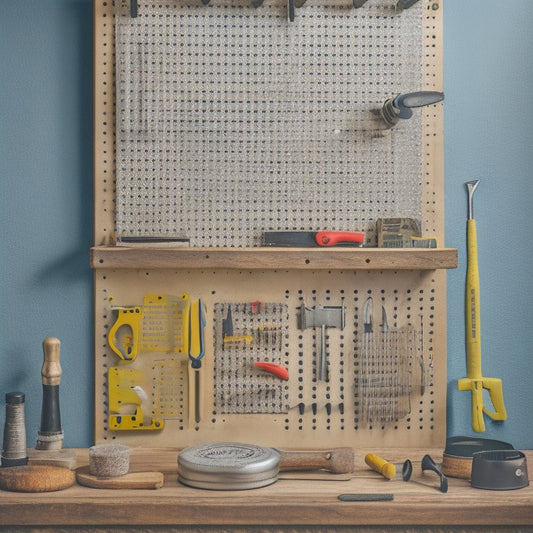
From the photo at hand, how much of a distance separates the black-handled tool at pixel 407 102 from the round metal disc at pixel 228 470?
3.31 ft

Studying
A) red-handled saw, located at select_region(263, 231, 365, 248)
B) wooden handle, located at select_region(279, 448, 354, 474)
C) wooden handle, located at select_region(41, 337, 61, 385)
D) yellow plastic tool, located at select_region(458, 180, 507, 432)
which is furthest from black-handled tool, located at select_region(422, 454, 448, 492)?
wooden handle, located at select_region(41, 337, 61, 385)

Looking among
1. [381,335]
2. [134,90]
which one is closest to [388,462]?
[381,335]

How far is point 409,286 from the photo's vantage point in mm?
2225

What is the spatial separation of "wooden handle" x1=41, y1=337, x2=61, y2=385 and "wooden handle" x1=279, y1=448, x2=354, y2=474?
0.69 m

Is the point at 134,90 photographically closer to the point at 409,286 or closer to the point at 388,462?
the point at 409,286

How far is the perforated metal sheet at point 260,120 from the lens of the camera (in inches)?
85.6

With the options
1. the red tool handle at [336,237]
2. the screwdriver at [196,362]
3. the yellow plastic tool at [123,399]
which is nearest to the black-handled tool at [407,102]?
the red tool handle at [336,237]

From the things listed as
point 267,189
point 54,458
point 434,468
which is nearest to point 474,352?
point 434,468

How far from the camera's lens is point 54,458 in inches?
77.5

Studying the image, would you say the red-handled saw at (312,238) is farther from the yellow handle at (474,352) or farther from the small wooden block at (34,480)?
the small wooden block at (34,480)

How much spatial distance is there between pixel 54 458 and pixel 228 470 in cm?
51

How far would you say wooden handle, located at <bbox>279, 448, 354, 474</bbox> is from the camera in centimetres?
193

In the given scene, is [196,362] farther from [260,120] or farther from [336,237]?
[260,120]

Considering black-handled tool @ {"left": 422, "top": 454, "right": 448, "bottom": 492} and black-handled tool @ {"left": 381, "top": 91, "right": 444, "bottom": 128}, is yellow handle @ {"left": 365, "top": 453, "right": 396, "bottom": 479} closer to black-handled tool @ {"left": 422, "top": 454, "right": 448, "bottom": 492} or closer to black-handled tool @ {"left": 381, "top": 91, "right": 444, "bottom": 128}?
black-handled tool @ {"left": 422, "top": 454, "right": 448, "bottom": 492}
